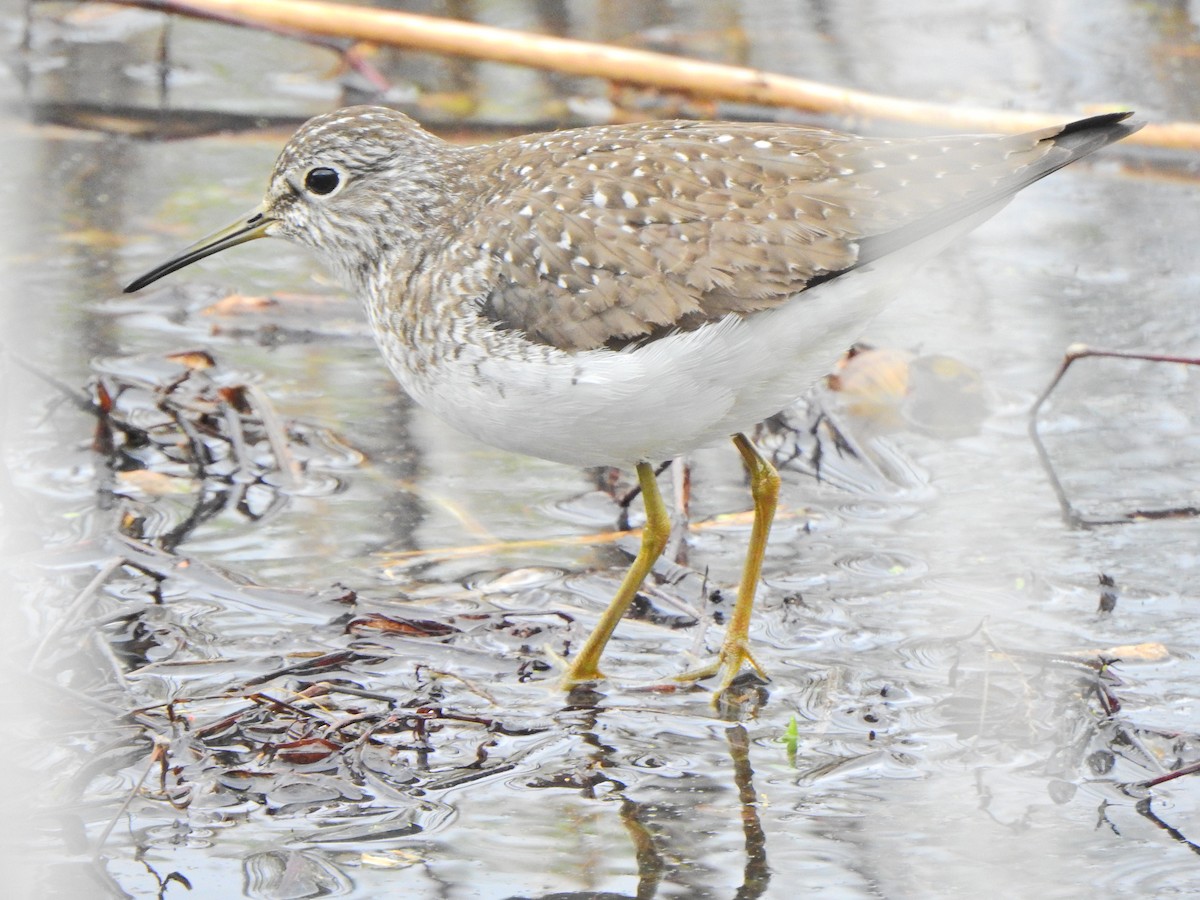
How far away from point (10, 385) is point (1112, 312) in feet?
15.1

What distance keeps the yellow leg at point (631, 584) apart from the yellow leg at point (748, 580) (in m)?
0.27

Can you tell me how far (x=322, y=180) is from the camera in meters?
5.33

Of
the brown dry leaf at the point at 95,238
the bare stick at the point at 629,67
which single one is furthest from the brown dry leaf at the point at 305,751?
the bare stick at the point at 629,67

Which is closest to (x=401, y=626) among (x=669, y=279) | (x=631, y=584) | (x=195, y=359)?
(x=631, y=584)

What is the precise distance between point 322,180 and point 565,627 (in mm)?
1621

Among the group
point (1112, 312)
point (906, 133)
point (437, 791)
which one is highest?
point (906, 133)

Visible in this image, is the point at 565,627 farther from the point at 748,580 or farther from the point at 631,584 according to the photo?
the point at 748,580

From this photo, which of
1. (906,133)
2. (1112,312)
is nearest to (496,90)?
(906,133)

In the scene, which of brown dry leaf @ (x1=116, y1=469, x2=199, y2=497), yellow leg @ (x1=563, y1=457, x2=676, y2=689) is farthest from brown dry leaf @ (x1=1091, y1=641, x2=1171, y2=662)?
brown dry leaf @ (x1=116, y1=469, x2=199, y2=497)

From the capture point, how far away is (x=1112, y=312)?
731cm

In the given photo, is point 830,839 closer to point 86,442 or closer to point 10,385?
point 86,442

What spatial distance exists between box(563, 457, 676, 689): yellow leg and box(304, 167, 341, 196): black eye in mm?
1369

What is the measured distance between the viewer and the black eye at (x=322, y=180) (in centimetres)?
532

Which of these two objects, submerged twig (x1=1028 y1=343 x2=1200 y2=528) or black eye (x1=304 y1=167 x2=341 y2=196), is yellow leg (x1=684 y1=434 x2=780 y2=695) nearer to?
submerged twig (x1=1028 y1=343 x2=1200 y2=528)
